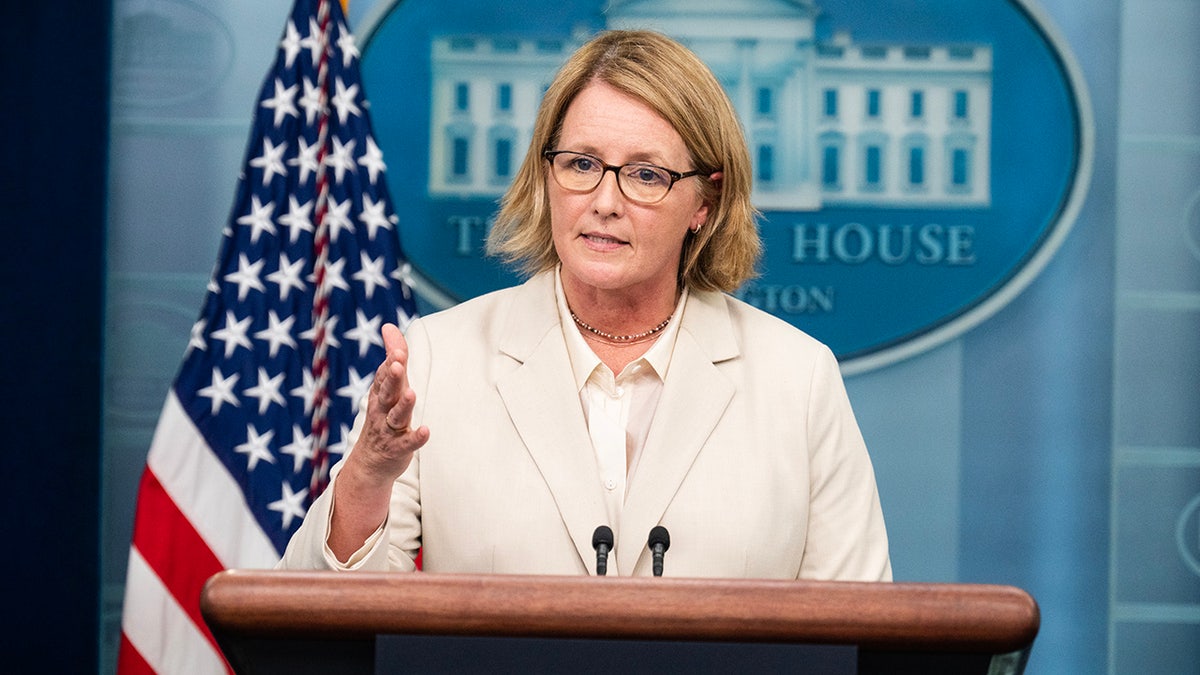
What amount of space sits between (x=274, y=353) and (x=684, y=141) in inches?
58.2

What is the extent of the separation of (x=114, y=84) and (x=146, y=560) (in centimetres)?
138

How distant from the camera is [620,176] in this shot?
1.98 m

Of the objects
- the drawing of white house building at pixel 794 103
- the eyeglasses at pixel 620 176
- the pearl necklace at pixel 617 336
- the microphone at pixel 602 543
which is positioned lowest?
the microphone at pixel 602 543

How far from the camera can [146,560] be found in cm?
303

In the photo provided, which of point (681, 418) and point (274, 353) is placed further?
point (274, 353)

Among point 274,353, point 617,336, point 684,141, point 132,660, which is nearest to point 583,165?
point 684,141

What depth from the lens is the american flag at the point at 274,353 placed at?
9.98ft

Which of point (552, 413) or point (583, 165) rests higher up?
point (583, 165)

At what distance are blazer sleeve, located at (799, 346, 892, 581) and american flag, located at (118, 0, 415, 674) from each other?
1.41 m

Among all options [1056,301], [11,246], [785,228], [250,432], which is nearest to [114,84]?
[11,246]

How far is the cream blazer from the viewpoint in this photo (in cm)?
184

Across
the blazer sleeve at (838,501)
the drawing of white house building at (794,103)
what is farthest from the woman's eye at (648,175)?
the drawing of white house building at (794,103)

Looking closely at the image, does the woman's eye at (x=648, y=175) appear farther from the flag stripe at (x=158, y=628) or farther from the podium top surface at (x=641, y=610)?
the flag stripe at (x=158, y=628)

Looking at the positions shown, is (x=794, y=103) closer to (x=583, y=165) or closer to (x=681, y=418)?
(x=583, y=165)
